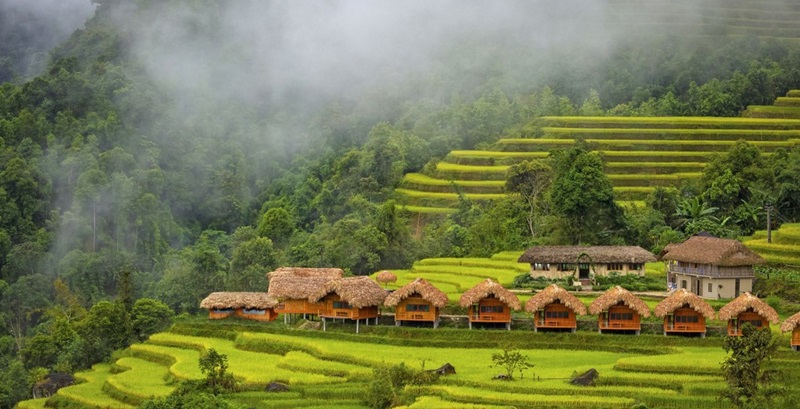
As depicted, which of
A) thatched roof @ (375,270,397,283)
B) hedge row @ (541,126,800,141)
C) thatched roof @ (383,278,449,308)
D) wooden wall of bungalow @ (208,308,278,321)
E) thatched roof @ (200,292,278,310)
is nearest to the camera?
thatched roof @ (383,278,449,308)

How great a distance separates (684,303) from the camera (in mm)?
37562

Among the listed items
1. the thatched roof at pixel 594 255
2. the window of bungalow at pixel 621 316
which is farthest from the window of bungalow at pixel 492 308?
the thatched roof at pixel 594 255

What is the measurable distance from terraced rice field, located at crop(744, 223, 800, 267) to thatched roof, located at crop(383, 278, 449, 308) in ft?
36.6

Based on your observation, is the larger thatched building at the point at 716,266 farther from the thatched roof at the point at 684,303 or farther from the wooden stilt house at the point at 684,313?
the thatched roof at the point at 684,303

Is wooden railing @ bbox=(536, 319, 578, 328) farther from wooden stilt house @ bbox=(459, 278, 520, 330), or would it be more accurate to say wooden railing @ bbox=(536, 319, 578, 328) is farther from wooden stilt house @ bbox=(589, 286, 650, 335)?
wooden stilt house @ bbox=(459, 278, 520, 330)

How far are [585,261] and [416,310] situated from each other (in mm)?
6924

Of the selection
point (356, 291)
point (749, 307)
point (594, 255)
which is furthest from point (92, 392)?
point (749, 307)

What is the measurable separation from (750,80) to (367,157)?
20687 millimetres

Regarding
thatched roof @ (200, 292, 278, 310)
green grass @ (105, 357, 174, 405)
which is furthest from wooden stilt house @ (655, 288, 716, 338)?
green grass @ (105, 357, 174, 405)

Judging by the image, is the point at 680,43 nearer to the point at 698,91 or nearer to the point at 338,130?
the point at 698,91

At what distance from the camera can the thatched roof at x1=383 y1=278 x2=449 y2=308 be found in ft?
132

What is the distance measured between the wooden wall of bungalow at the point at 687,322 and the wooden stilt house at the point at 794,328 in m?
3.14

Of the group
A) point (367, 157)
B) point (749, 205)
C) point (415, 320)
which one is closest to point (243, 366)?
point (415, 320)

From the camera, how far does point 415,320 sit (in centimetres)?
4062
